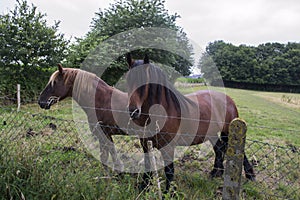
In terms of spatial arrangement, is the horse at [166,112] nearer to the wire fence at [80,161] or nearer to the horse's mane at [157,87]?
the horse's mane at [157,87]

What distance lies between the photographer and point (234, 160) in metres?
1.33

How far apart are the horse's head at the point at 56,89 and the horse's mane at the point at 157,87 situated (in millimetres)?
1424

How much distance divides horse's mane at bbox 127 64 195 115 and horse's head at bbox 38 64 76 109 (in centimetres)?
142

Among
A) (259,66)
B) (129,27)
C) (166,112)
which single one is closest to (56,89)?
(166,112)

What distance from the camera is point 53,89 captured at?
3164mm

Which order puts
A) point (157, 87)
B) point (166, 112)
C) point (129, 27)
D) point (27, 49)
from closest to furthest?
1. point (157, 87)
2. point (166, 112)
3. point (27, 49)
4. point (129, 27)

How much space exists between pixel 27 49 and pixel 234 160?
1012cm

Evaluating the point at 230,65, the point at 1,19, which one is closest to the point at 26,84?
the point at 1,19

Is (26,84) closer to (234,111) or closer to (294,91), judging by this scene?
(234,111)

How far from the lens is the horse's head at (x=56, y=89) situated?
10.3ft

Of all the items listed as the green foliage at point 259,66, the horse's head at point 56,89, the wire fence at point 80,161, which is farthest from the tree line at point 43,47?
the green foliage at point 259,66

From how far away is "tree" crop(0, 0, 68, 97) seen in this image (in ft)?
29.1

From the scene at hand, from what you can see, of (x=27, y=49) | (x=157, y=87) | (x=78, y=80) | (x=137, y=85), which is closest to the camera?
(x=137, y=85)

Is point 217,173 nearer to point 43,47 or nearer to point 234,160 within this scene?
point 234,160
